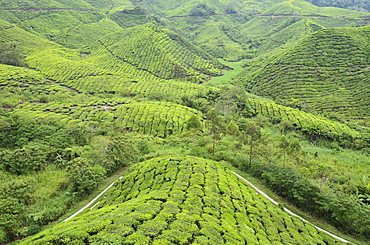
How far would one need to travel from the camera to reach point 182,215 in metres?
19.2

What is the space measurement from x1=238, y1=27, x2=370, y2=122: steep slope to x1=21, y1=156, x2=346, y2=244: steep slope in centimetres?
8376

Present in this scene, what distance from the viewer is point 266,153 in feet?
135

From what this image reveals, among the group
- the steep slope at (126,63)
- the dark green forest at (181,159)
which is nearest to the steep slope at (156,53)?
the steep slope at (126,63)

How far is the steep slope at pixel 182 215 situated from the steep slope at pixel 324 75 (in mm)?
83762

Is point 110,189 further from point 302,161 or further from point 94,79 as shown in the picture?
point 94,79

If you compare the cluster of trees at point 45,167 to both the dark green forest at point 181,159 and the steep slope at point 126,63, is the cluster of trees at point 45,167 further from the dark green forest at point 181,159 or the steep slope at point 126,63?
the steep slope at point 126,63

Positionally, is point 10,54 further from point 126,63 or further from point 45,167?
point 45,167

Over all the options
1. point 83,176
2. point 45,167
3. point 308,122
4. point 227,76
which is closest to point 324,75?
point 308,122

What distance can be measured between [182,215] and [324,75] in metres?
126

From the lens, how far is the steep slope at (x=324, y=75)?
97.9 meters

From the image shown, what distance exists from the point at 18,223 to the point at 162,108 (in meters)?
55.8

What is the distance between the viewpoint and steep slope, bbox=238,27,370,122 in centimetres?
9794

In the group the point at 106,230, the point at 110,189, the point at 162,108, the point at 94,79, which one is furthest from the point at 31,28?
the point at 106,230

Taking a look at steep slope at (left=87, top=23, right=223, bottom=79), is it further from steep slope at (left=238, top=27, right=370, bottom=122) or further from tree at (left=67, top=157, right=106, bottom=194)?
tree at (left=67, top=157, right=106, bottom=194)
